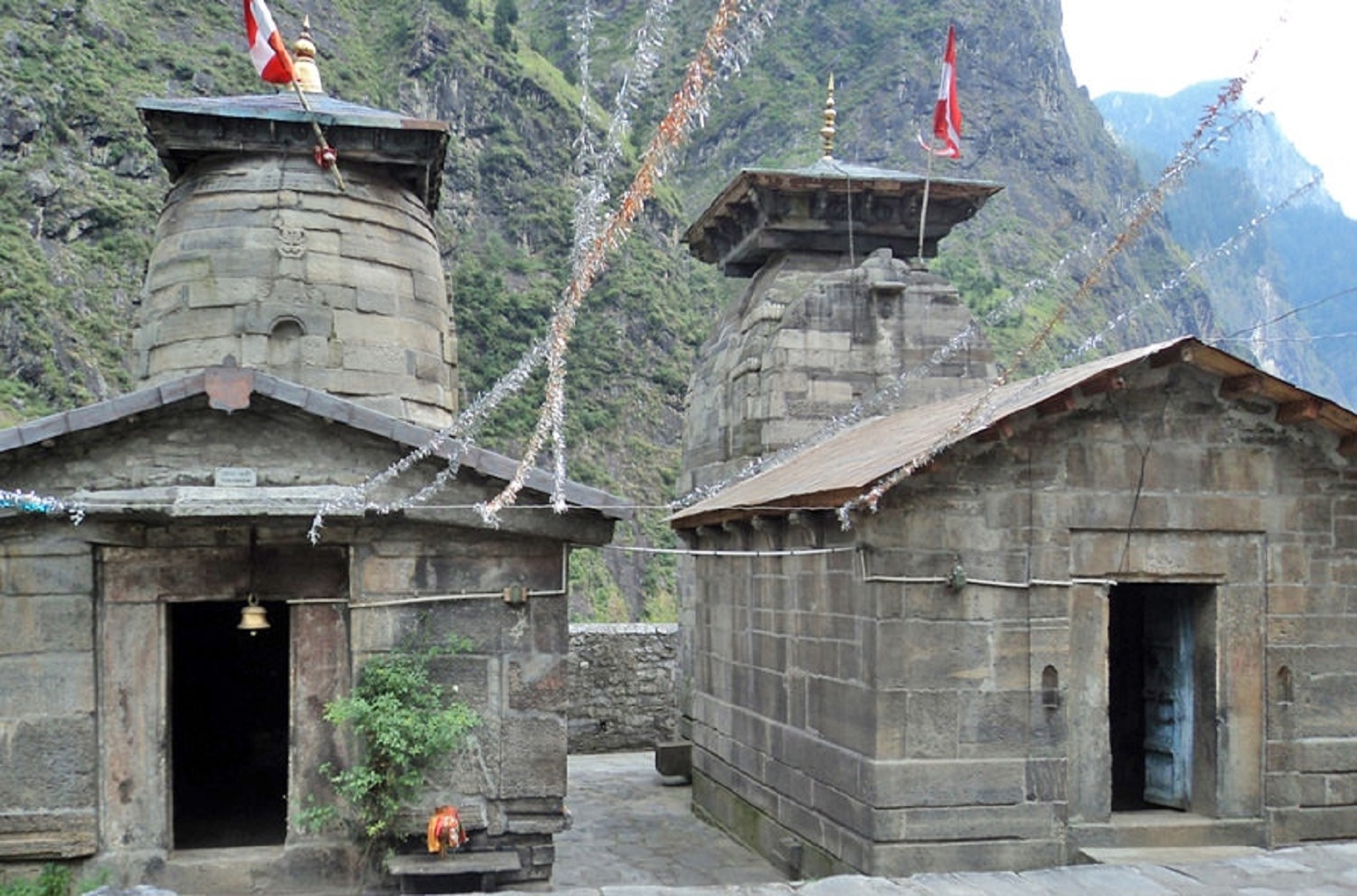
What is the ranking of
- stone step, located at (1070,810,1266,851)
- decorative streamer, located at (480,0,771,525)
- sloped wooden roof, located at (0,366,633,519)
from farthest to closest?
1. stone step, located at (1070,810,1266,851)
2. sloped wooden roof, located at (0,366,633,519)
3. decorative streamer, located at (480,0,771,525)

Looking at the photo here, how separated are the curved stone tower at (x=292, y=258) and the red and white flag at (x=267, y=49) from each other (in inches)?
33.4

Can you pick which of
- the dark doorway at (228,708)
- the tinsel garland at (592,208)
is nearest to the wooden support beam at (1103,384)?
the tinsel garland at (592,208)

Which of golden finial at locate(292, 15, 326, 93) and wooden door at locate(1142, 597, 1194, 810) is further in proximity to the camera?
golden finial at locate(292, 15, 326, 93)

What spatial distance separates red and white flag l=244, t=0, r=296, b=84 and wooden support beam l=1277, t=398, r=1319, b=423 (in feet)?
27.4

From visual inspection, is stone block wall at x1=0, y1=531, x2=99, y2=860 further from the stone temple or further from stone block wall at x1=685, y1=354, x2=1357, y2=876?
stone block wall at x1=685, y1=354, x2=1357, y2=876

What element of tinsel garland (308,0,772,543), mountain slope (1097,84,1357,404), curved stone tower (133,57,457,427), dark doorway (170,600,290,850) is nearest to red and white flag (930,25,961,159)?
curved stone tower (133,57,457,427)

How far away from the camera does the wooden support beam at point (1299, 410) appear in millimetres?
8570

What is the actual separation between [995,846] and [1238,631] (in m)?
2.37

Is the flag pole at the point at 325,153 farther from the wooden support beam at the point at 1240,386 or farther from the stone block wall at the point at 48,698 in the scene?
the wooden support beam at the point at 1240,386

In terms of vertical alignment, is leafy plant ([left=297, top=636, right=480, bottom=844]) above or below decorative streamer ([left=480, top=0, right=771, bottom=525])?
below

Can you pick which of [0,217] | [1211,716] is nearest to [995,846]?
[1211,716]

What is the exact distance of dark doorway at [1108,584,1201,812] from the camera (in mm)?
9086

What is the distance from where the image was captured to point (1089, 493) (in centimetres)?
855

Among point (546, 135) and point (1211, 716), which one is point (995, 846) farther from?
point (546, 135)
